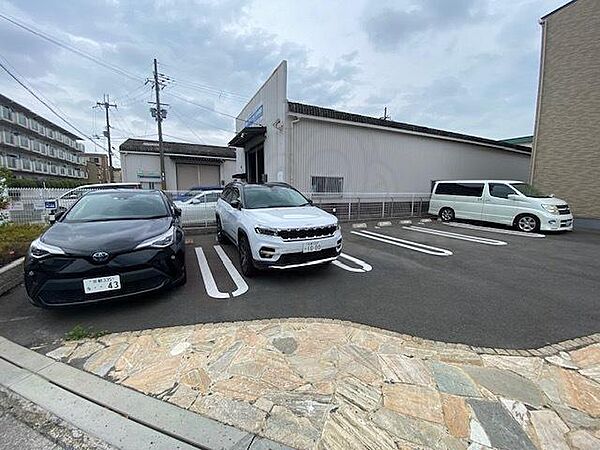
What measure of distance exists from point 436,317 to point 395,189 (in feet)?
35.5

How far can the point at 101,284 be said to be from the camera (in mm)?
3008

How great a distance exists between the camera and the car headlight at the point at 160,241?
3.31m

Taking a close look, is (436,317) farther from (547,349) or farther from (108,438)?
(108,438)

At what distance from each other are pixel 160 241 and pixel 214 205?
5316 millimetres

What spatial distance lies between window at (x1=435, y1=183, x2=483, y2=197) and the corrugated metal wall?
7.48 ft

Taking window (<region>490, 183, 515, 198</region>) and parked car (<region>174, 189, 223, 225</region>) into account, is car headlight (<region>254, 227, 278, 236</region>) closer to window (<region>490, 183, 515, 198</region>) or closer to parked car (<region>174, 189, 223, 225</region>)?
parked car (<region>174, 189, 223, 225</region>)

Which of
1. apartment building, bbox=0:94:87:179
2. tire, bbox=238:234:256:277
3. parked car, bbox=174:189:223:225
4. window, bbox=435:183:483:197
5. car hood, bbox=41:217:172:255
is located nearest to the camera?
car hood, bbox=41:217:172:255

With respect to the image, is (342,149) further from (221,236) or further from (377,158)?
(221,236)

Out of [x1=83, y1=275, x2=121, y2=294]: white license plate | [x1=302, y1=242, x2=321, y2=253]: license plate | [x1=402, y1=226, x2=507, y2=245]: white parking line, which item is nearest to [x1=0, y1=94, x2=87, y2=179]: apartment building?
[x1=83, y1=275, x2=121, y2=294]: white license plate

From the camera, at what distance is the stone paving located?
5.74 feet

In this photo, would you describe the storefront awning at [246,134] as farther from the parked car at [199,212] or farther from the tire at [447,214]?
the tire at [447,214]

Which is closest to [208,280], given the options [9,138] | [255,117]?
[255,117]

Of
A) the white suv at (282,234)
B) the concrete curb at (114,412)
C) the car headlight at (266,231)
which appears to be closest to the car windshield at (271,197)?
the white suv at (282,234)

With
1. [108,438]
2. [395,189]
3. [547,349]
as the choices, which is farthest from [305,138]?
[108,438]
